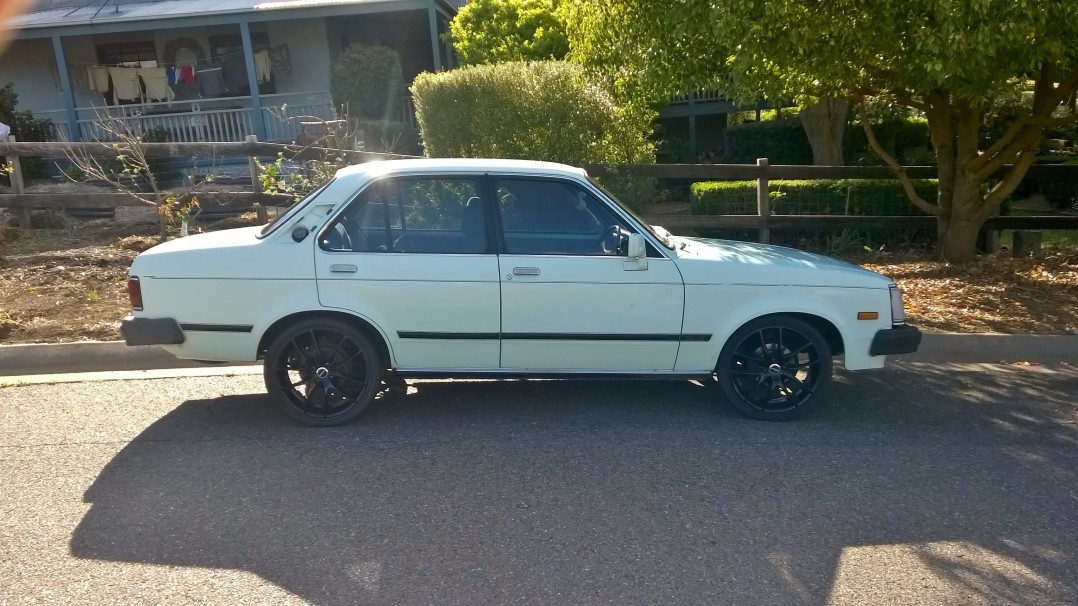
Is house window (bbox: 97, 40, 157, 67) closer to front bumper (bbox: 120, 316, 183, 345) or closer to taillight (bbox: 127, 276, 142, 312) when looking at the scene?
taillight (bbox: 127, 276, 142, 312)

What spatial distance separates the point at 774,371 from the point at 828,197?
21.3 feet

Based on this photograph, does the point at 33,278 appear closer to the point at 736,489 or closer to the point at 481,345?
the point at 481,345

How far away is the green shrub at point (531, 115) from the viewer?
9.98 meters

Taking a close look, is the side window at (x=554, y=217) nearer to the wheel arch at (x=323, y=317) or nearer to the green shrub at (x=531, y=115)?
the wheel arch at (x=323, y=317)

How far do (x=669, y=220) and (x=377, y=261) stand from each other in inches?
219

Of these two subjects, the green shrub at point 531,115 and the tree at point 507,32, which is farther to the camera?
the tree at point 507,32

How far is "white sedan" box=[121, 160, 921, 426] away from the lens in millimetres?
5582

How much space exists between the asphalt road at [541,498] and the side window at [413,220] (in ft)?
3.68

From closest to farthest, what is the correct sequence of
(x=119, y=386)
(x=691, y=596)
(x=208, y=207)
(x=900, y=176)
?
1. (x=691, y=596)
2. (x=119, y=386)
3. (x=900, y=176)
4. (x=208, y=207)

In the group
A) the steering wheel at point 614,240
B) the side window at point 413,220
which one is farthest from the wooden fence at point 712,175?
the side window at point 413,220

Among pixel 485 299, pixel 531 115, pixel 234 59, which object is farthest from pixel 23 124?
pixel 485 299

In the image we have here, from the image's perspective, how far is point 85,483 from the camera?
4.93 metres

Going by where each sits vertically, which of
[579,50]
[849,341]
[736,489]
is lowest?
[736,489]

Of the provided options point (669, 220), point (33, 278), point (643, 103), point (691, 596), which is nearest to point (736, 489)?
point (691, 596)
